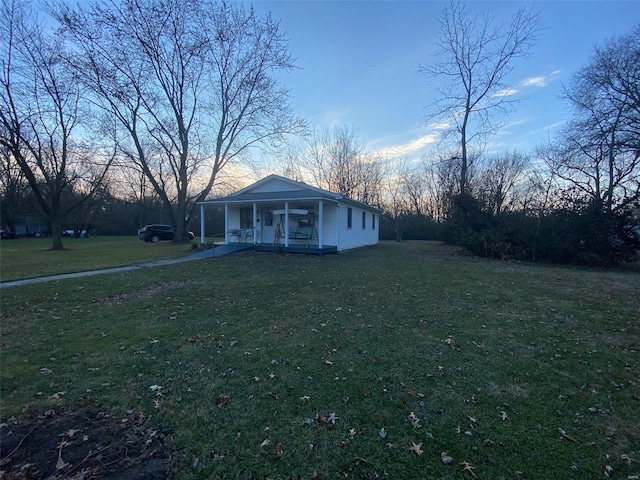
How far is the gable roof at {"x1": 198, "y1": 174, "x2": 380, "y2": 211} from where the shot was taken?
15.5m

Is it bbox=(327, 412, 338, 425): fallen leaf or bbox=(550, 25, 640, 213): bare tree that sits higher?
bbox=(550, 25, 640, 213): bare tree

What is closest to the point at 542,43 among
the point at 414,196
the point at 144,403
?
the point at 414,196

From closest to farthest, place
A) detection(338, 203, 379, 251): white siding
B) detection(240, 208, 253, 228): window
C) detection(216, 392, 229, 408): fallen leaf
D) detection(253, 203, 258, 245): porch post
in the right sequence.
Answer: detection(216, 392, 229, 408): fallen leaf < detection(253, 203, 258, 245): porch post < detection(338, 203, 379, 251): white siding < detection(240, 208, 253, 228): window

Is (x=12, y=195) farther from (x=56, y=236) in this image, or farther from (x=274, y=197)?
(x=274, y=197)

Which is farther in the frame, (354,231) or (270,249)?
(354,231)

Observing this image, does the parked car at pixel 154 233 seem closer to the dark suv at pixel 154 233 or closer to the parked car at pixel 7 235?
the dark suv at pixel 154 233

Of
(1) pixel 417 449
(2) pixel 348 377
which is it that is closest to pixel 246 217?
(2) pixel 348 377

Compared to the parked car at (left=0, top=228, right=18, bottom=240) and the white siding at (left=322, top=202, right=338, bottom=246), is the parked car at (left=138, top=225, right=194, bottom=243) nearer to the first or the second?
the white siding at (left=322, top=202, right=338, bottom=246)

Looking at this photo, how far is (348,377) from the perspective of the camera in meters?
3.34

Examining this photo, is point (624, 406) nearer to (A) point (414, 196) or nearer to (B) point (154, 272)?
(B) point (154, 272)

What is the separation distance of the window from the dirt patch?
15.7 m

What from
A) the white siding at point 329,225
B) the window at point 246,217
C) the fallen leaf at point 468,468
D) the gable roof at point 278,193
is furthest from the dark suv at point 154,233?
the fallen leaf at point 468,468

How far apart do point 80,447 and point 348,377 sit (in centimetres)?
240

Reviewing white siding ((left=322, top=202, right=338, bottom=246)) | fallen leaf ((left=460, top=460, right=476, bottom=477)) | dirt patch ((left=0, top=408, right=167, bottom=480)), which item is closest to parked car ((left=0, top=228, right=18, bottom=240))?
white siding ((left=322, top=202, right=338, bottom=246))
